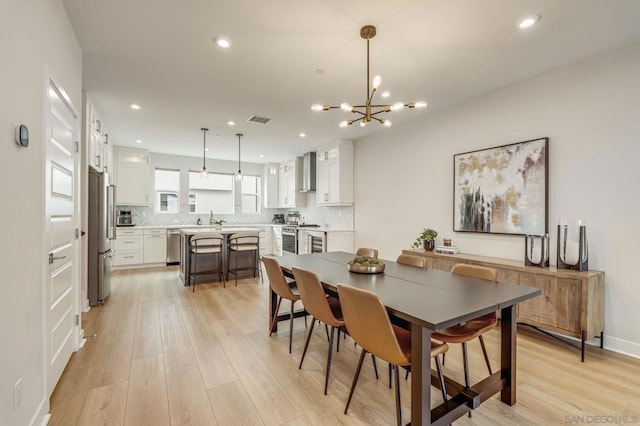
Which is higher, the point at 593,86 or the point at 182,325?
the point at 593,86

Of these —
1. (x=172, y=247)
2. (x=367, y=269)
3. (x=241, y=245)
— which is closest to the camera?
(x=367, y=269)

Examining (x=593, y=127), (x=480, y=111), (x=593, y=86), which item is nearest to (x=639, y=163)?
(x=593, y=127)

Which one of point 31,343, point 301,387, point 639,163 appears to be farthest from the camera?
point 639,163

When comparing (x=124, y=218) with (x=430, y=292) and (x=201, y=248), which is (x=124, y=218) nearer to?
(x=201, y=248)

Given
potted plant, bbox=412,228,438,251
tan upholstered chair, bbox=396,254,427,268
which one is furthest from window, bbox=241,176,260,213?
tan upholstered chair, bbox=396,254,427,268

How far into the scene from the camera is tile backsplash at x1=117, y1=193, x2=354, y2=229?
647 cm

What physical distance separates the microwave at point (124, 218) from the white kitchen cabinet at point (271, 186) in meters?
3.32

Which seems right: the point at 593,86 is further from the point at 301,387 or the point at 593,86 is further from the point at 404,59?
the point at 301,387

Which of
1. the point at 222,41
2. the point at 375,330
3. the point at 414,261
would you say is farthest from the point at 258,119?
the point at 375,330

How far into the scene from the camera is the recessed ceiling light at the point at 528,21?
2.22 metres

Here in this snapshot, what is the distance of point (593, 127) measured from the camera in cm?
283

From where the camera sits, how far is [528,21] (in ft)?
7.45

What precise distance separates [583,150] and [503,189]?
797 millimetres

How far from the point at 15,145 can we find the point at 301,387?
2.22 m
